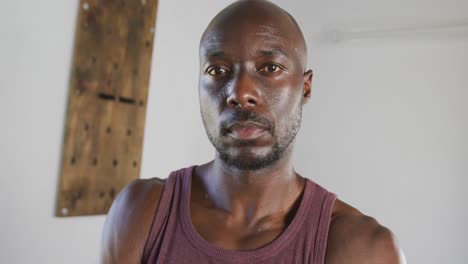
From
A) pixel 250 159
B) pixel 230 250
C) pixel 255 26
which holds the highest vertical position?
pixel 255 26

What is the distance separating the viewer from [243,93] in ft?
2.06

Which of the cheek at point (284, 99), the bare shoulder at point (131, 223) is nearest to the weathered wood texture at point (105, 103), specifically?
the bare shoulder at point (131, 223)

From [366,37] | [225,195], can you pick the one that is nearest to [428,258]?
[366,37]

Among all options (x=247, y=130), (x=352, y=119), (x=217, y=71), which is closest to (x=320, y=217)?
(x=247, y=130)

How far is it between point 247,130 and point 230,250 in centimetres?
18

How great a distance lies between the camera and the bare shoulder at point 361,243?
61cm

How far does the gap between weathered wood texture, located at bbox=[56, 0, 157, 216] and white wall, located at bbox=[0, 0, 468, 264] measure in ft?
0.13

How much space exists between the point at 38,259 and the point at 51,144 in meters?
0.33

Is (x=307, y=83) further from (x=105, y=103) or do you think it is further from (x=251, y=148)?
(x=105, y=103)

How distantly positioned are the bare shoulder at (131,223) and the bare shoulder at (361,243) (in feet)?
0.95

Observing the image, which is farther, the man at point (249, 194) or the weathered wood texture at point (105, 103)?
the weathered wood texture at point (105, 103)

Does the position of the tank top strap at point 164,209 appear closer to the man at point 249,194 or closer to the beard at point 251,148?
the man at point 249,194

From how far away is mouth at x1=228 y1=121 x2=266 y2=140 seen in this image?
0.62m

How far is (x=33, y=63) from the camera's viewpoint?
1174mm
